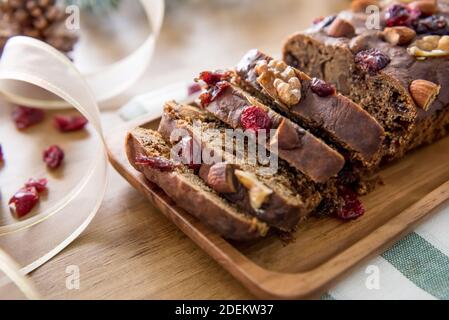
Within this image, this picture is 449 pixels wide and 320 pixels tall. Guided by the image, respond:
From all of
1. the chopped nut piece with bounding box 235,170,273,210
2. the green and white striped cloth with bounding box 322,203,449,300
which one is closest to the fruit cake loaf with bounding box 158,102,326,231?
the chopped nut piece with bounding box 235,170,273,210

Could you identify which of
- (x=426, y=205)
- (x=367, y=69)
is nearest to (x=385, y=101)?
(x=367, y=69)

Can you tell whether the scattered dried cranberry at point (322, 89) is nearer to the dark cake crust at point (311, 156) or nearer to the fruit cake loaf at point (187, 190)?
the dark cake crust at point (311, 156)

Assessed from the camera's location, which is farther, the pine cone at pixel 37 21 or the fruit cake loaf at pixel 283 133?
the pine cone at pixel 37 21

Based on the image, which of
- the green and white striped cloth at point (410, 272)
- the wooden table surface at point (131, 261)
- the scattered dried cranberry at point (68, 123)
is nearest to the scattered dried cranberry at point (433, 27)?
the green and white striped cloth at point (410, 272)

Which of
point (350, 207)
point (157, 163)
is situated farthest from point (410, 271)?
point (157, 163)

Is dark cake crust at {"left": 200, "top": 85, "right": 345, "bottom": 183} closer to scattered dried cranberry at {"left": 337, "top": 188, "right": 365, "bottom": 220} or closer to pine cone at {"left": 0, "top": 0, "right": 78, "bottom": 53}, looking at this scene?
scattered dried cranberry at {"left": 337, "top": 188, "right": 365, "bottom": 220}

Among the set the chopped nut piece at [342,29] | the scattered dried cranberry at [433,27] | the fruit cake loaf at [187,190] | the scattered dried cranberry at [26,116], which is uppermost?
the scattered dried cranberry at [433,27]
